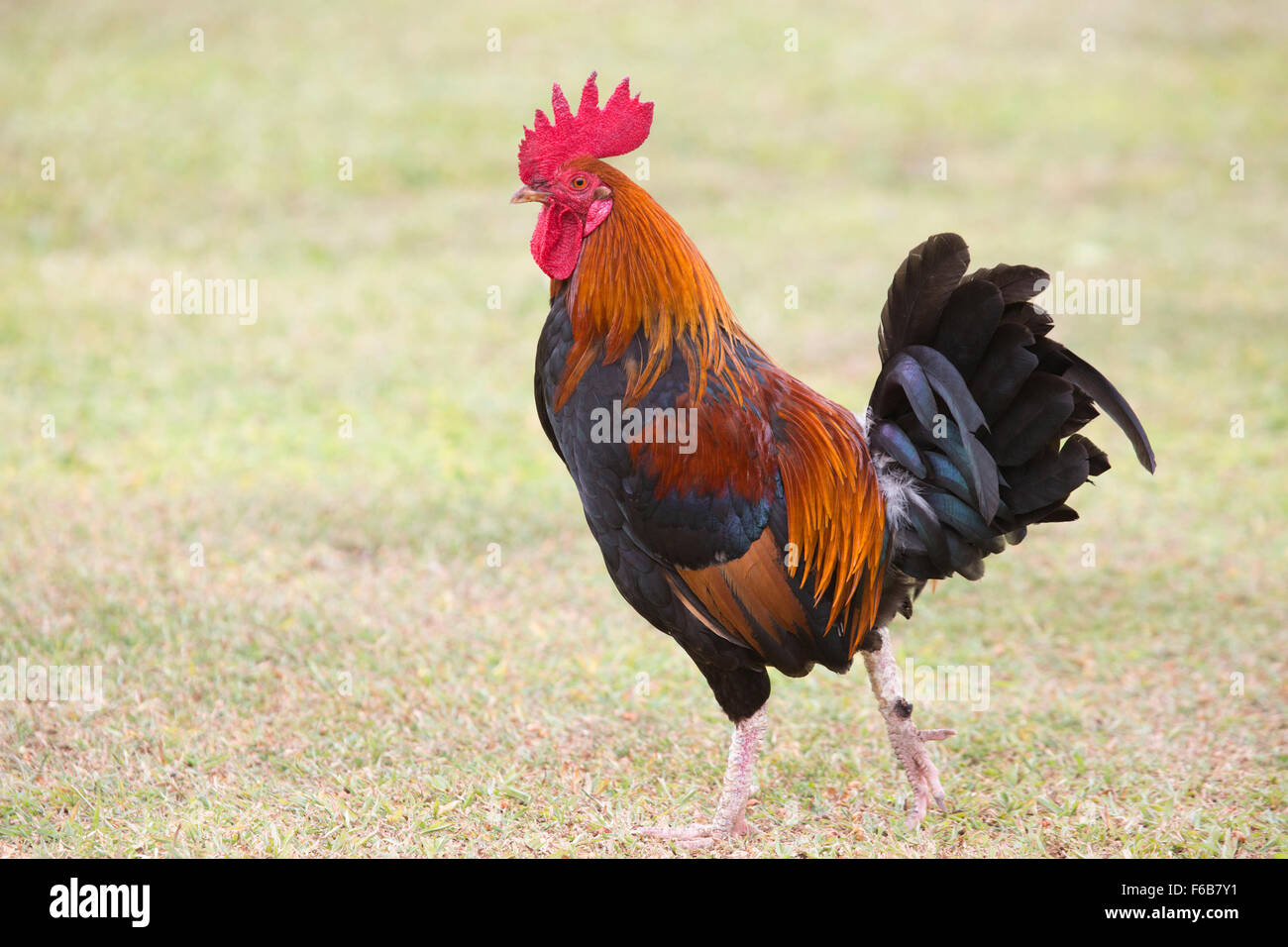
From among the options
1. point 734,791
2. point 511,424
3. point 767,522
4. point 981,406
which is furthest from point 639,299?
point 511,424

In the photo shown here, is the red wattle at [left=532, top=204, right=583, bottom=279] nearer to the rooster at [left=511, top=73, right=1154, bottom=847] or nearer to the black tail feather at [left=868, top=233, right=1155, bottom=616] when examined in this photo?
the rooster at [left=511, top=73, right=1154, bottom=847]

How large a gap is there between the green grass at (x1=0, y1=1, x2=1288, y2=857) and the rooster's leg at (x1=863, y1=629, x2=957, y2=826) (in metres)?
0.12

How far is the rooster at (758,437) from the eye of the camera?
409 centimetres

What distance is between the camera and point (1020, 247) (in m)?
12.7

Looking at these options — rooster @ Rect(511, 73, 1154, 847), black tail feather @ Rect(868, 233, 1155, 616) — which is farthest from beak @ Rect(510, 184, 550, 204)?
black tail feather @ Rect(868, 233, 1155, 616)

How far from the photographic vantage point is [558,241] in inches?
171

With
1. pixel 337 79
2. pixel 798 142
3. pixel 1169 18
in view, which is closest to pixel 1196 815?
pixel 798 142

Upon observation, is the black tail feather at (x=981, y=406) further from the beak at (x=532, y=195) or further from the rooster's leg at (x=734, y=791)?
the beak at (x=532, y=195)

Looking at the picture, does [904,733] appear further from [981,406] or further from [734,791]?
[981,406]

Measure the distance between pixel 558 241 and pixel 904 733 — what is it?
219cm

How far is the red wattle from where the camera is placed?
4.31 m

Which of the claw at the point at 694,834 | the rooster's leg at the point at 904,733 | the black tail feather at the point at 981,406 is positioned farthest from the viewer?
the rooster's leg at the point at 904,733

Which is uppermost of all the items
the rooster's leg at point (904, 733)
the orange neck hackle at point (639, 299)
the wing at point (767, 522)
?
the orange neck hackle at point (639, 299)

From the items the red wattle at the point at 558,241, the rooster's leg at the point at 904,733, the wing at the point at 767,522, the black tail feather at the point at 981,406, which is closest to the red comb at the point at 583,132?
the red wattle at the point at 558,241
